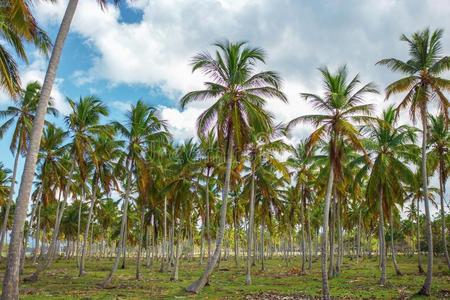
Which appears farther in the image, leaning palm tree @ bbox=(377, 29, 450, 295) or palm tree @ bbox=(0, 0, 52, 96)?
leaning palm tree @ bbox=(377, 29, 450, 295)

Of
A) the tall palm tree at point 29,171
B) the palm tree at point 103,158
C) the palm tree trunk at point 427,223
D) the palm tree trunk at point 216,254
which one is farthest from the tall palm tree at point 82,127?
the palm tree trunk at point 427,223

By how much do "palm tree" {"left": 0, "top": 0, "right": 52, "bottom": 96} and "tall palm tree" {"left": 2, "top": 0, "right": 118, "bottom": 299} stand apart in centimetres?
111

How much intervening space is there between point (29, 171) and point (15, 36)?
5.57 metres

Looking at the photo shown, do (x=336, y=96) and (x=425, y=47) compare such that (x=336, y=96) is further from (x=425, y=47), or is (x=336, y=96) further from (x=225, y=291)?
(x=225, y=291)

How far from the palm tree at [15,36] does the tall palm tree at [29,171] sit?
111cm

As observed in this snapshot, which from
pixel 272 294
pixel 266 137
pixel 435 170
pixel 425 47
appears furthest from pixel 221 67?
pixel 435 170

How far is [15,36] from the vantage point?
13914 millimetres

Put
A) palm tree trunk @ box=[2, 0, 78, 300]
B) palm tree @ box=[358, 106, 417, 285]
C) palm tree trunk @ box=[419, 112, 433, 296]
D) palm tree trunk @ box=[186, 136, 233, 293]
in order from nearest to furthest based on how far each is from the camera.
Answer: palm tree trunk @ box=[2, 0, 78, 300] < palm tree trunk @ box=[419, 112, 433, 296] < palm tree trunk @ box=[186, 136, 233, 293] < palm tree @ box=[358, 106, 417, 285]

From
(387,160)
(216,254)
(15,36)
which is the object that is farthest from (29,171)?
(387,160)

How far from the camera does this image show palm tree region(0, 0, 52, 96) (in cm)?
1234

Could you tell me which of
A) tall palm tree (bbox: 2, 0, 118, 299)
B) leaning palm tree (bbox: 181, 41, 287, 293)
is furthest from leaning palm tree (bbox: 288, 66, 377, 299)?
tall palm tree (bbox: 2, 0, 118, 299)

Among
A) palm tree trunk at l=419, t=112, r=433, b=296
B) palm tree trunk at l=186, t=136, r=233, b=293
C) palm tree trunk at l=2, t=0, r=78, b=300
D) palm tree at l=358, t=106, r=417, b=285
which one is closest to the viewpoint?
palm tree trunk at l=2, t=0, r=78, b=300

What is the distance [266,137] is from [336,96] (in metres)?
6.88

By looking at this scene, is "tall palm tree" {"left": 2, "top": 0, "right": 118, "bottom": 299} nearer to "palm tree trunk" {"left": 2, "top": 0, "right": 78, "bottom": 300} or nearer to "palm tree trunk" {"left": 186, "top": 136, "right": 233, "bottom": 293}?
"palm tree trunk" {"left": 2, "top": 0, "right": 78, "bottom": 300}
